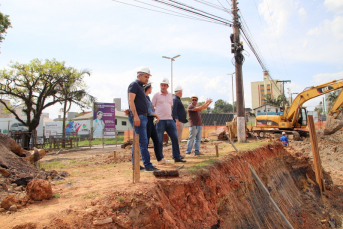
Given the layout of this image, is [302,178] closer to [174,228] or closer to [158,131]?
[158,131]

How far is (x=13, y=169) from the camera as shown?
4.36m

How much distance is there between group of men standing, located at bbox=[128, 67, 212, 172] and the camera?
4609 millimetres

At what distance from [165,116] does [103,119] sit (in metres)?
18.6

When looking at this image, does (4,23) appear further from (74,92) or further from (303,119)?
(303,119)

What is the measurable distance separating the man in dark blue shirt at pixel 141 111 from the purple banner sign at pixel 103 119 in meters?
18.3

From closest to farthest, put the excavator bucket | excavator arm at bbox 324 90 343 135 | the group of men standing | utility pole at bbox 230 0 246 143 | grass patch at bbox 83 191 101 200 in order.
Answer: grass patch at bbox 83 191 101 200
the group of men standing
utility pole at bbox 230 0 246 143
the excavator bucket
excavator arm at bbox 324 90 343 135

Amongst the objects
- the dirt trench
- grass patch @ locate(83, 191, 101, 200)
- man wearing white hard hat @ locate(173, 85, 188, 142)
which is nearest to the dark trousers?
the dirt trench

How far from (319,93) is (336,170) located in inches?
205

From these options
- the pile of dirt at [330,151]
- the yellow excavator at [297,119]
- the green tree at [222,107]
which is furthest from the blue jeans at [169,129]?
the green tree at [222,107]

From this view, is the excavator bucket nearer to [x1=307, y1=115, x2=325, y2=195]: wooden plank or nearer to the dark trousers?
[x1=307, y1=115, x2=325, y2=195]: wooden plank

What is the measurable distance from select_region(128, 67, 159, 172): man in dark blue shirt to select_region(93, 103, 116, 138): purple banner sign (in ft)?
60.2

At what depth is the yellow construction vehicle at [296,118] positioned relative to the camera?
605 inches

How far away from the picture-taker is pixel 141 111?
15.6ft

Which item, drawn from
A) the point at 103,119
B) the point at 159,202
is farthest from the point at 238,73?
the point at 103,119
